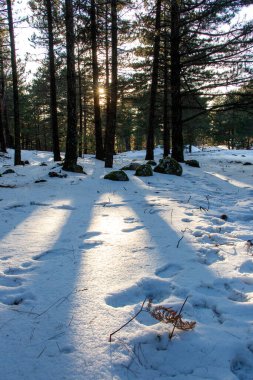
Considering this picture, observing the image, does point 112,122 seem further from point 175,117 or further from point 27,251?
point 27,251

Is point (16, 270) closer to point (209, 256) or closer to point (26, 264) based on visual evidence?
point (26, 264)

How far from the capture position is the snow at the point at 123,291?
178 centimetres

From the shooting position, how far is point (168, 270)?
2.99m

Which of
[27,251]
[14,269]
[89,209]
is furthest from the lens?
[89,209]

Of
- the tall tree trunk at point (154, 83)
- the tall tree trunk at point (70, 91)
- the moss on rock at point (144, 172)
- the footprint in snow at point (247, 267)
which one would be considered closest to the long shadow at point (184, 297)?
the footprint in snow at point (247, 267)

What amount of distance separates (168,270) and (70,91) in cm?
801

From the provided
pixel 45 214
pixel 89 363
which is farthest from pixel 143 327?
pixel 45 214

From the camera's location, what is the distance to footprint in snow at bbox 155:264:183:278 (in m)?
2.89

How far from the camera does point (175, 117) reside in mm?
12461

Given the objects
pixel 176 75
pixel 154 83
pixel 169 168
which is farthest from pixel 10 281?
pixel 154 83

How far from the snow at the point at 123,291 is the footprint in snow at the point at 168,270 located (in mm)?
10

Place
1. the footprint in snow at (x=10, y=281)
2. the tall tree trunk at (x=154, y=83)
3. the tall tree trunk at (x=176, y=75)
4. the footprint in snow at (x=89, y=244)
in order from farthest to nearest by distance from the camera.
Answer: the tall tree trunk at (x=154, y=83) → the tall tree trunk at (x=176, y=75) → the footprint in snow at (x=89, y=244) → the footprint in snow at (x=10, y=281)

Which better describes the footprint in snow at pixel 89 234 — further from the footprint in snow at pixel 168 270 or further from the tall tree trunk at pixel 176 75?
→ the tall tree trunk at pixel 176 75

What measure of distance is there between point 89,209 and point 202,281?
126 inches
